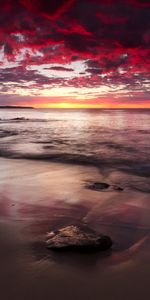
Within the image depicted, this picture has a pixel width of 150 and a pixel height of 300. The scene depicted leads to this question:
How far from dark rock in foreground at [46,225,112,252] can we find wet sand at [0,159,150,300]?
114mm

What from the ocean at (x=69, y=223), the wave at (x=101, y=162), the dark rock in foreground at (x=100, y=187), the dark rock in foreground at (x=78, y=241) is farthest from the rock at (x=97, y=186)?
the dark rock in foreground at (x=78, y=241)

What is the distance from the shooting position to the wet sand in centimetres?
336

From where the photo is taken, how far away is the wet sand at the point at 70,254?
3.36 meters

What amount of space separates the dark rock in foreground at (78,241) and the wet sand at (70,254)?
114 millimetres

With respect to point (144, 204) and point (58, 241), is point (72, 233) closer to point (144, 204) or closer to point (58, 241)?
point (58, 241)

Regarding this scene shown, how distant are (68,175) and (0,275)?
589cm

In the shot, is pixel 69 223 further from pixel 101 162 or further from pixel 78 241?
pixel 101 162

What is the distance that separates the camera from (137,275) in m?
3.59

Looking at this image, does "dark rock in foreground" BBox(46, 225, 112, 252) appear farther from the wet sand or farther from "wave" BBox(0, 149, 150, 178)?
"wave" BBox(0, 149, 150, 178)

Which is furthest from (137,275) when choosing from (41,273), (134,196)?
(134,196)

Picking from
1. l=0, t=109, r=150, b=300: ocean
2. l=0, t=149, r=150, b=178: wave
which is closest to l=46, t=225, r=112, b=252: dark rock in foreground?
l=0, t=109, r=150, b=300: ocean

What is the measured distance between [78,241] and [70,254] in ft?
0.78

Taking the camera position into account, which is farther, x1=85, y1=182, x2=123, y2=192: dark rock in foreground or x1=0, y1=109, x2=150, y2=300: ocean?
x1=85, y1=182, x2=123, y2=192: dark rock in foreground

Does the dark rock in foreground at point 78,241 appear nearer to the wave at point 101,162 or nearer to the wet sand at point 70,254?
the wet sand at point 70,254
